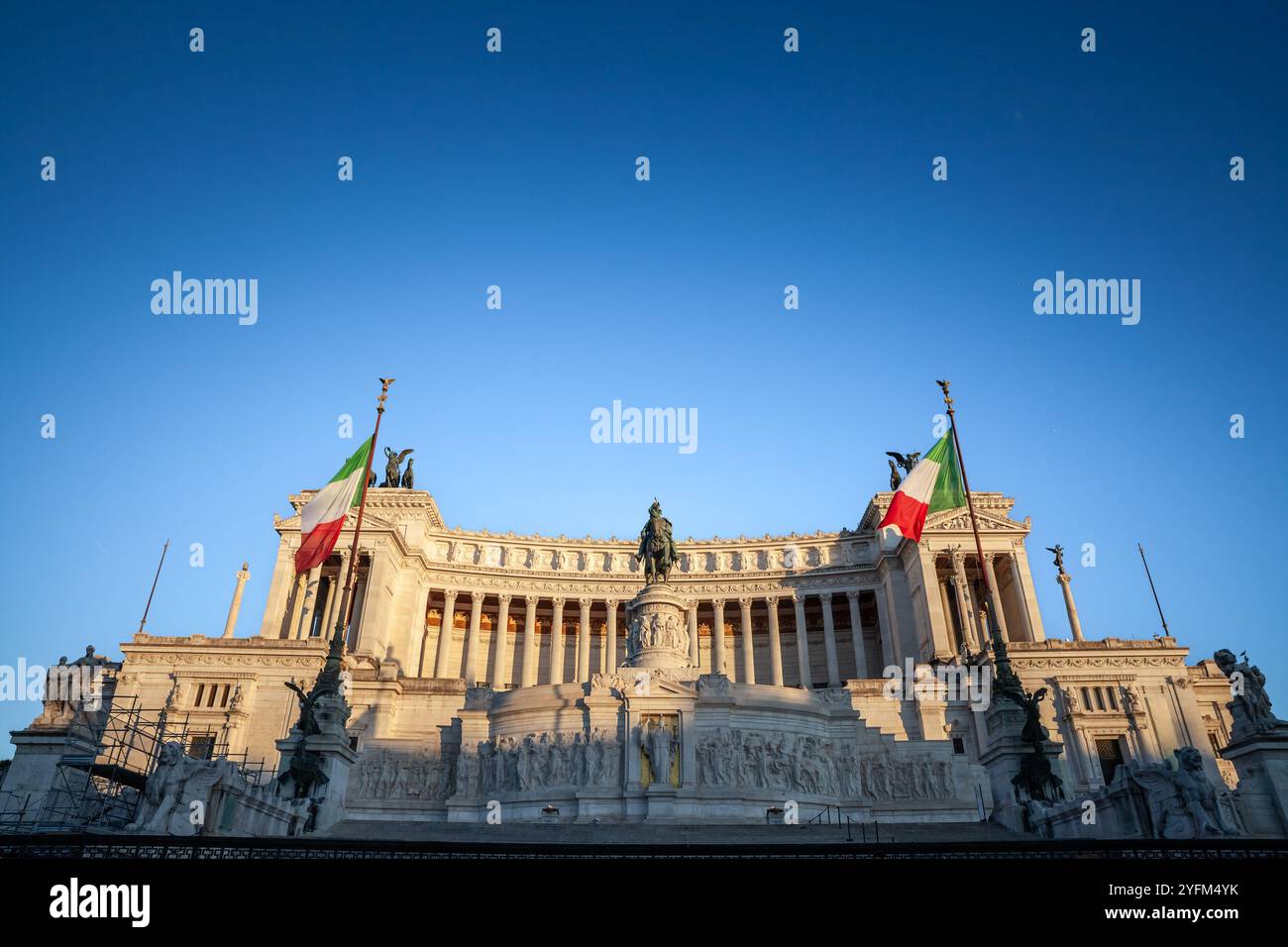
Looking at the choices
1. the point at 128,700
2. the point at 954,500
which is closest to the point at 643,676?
the point at 954,500

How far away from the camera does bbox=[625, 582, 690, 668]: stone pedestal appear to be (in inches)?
1449

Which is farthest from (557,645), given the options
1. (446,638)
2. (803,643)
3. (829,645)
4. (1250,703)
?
(1250,703)

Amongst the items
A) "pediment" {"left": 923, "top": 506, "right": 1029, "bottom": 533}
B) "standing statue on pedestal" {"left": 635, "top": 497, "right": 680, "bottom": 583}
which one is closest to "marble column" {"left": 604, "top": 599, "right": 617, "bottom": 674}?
"pediment" {"left": 923, "top": 506, "right": 1029, "bottom": 533}

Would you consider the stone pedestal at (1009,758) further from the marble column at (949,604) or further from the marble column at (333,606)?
the marble column at (333,606)

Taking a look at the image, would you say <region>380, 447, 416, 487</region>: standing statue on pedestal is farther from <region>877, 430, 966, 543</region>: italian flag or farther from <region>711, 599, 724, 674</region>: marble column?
<region>877, 430, 966, 543</region>: italian flag

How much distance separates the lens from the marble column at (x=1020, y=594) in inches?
2441

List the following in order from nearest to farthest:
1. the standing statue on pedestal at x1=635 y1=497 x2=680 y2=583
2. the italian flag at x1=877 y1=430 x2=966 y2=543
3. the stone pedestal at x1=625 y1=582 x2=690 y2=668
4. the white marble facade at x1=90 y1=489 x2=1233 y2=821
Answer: the white marble facade at x1=90 y1=489 x2=1233 y2=821 < the italian flag at x1=877 y1=430 x2=966 y2=543 < the stone pedestal at x1=625 y1=582 x2=690 y2=668 < the standing statue on pedestal at x1=635 y1=497 x2=680 y2=583

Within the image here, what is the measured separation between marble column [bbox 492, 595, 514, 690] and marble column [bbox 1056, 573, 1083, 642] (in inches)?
1808

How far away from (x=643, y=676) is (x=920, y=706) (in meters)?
20.8

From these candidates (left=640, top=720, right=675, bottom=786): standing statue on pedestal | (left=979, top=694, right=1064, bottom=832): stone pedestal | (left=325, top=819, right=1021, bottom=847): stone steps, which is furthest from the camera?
(left=640, top=720, right=675, bottom=786): standing statue on pedestal

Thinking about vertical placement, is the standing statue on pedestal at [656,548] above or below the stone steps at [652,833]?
above

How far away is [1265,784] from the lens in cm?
1947

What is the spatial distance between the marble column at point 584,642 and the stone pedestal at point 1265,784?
180 feet

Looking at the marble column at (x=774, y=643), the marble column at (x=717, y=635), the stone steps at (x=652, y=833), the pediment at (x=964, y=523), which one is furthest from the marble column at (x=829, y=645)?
the stone steps at (x=652, y=833)
